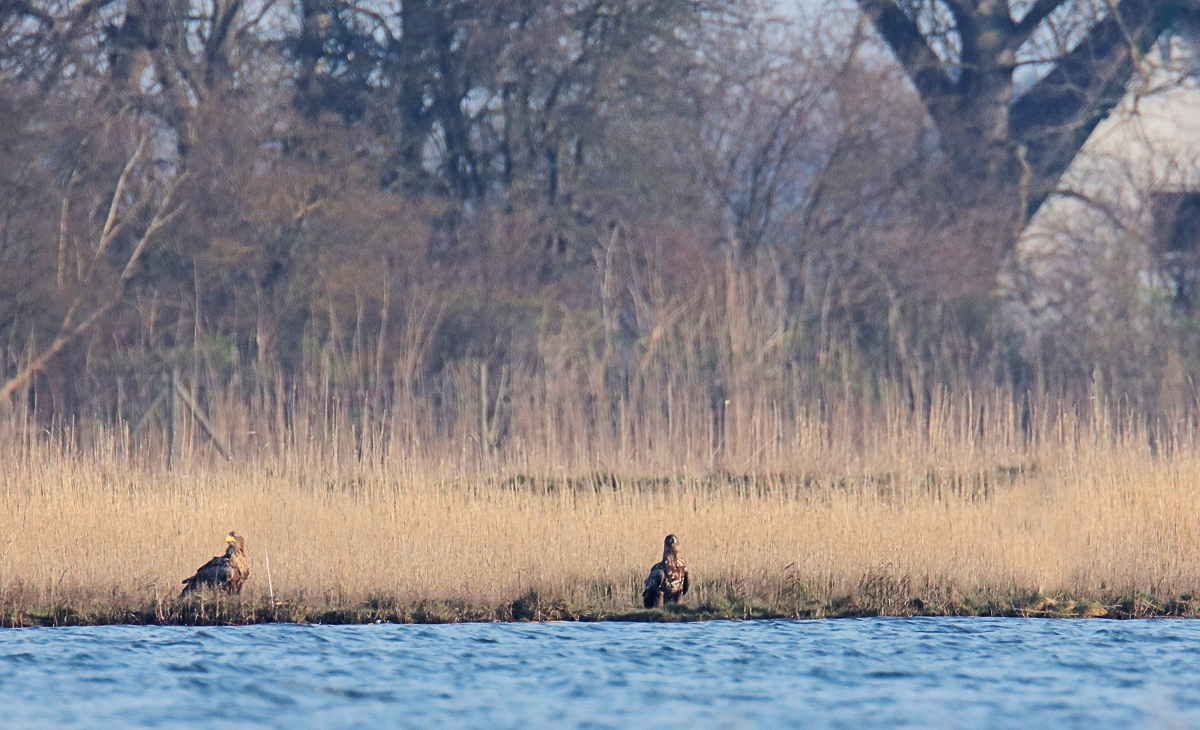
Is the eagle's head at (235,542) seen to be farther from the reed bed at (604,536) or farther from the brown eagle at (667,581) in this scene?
the brown eagle at (667,581)

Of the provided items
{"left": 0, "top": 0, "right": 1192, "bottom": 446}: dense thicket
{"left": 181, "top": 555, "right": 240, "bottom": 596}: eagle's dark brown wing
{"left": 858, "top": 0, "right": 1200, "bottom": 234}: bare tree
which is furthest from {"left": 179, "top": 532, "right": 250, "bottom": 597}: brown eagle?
{"left": 858, "top": 0, "right": 1200, "bottom": 234}: bare tree

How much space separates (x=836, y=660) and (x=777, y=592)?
1.64 meters

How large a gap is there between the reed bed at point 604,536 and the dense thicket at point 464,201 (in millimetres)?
6963

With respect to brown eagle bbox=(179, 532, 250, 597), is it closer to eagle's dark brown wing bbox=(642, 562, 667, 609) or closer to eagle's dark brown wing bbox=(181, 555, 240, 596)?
eagle's dark brown wing bbox=(181, 555, 240, 596)

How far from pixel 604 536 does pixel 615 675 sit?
2895mm

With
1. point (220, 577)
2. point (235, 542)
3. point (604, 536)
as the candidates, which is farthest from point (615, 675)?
point (604, 536)

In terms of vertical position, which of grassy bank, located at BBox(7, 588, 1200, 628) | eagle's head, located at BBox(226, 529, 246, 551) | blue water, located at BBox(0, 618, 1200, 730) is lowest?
blue water, located at BBox(0, 618, 1200, 730)

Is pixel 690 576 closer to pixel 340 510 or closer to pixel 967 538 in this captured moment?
pixel 967 538

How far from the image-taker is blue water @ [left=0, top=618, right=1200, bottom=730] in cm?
702

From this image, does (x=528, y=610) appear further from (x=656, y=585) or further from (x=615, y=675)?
(x=615, y=675)

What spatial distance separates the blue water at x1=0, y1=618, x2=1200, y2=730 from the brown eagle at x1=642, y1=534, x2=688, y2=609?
0.27 meters

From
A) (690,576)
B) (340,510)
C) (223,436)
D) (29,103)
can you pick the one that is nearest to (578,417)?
(223,436)

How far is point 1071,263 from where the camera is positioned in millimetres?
24266

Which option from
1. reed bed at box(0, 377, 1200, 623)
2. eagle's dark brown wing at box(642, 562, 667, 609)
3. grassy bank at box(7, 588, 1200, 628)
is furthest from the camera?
reed bed at box(0, 377, 1200, 623)
